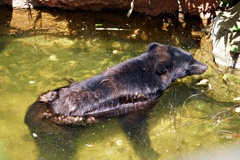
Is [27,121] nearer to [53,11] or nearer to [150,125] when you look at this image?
[150,125]

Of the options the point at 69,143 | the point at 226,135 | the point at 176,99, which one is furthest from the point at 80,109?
the point at 226,135

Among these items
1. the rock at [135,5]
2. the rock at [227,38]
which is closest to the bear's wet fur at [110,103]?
the rock at [227,38]

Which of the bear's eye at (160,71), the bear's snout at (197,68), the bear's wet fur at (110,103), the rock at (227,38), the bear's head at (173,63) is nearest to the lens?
the bear's wet fur at (110,103)

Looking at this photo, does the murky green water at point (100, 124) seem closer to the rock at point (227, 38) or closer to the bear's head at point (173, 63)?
the bear's head at point (173, 63)

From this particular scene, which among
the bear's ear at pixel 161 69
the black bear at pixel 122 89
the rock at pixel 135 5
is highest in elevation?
the rock at pixel 135 5

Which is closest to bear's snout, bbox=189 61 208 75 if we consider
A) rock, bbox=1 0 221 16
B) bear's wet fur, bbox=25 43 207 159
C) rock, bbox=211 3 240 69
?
bear's wet fur, bbox=25 43 207 159

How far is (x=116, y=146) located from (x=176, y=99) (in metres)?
1.40

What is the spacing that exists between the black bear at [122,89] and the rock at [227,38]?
59cm

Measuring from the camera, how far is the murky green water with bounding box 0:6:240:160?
17.4 ft

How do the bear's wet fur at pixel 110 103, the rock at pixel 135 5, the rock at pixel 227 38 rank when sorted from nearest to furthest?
the bear's wet fur at pixel 110 103 < the rock at pixel 227 38 < the rock at pixel 135 5

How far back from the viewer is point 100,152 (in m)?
5.31

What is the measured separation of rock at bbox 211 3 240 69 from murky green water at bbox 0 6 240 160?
0.57m

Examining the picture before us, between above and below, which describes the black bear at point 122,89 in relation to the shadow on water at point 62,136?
above

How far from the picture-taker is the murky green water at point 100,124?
5.32 m
